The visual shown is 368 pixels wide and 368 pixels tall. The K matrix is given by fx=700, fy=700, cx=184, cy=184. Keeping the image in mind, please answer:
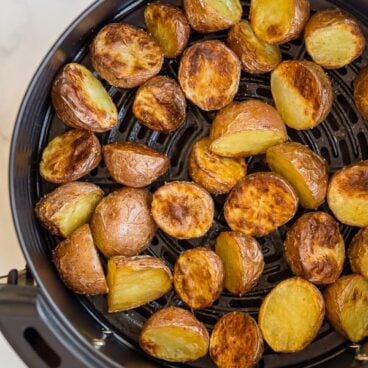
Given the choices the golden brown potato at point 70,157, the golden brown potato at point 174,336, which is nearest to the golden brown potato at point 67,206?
the golden brown potato at point 70,157

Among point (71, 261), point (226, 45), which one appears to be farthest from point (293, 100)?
point (71, 261)

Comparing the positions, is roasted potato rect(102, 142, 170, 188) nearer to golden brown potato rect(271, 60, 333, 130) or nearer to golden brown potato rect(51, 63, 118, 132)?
golden brown potato rect(51, 63, 118, 132)

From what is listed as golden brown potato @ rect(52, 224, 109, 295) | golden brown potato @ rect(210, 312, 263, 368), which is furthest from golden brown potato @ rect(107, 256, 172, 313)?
golden brown potato @ rect(210, 312, 263, 368)

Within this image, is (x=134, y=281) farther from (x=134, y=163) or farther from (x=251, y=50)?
(x=251, y=50)

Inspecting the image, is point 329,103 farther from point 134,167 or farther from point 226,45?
point 134,167

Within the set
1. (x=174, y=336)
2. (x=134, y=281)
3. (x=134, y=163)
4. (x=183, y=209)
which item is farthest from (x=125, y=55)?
(x=174, y=336)

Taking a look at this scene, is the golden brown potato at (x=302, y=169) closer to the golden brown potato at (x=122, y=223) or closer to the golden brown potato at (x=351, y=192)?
the golden brown potato at (x=351, y=192)
